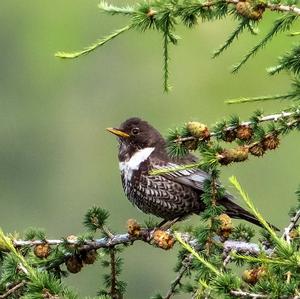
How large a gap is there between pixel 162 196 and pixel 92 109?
54662mm

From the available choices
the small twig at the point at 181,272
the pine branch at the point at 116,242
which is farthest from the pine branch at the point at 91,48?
the small twig at the point at 181,272

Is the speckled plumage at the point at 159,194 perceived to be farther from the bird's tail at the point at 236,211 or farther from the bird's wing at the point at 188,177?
the bird's tail at the point at 236,211

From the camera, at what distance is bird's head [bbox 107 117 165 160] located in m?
9.26

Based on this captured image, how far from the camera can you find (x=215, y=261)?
6.04 metres

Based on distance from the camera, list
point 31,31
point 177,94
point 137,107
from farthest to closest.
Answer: point 31,31
point 177,94
point 137,107

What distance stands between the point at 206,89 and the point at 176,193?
203ft

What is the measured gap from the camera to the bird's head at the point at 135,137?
30.4ft

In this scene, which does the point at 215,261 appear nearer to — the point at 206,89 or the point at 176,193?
the point at 176,193

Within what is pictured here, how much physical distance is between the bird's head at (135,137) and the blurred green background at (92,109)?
83.9 ft

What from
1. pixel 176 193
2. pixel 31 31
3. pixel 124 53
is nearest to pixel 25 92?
pixel 124 53

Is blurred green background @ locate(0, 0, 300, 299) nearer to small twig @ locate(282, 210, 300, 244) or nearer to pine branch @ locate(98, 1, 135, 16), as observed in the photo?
small twig @ locate(282, 210, 300, 244)

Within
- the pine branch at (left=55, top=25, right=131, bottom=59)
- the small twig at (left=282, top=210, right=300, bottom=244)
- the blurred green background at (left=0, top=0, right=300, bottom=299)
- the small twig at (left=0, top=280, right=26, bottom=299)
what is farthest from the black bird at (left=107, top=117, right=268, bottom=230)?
the blurred green background at (left=0, top=0, right=300, bottom=299)

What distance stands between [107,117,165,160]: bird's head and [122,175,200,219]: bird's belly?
1.37ft

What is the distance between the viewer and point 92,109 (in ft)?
208
